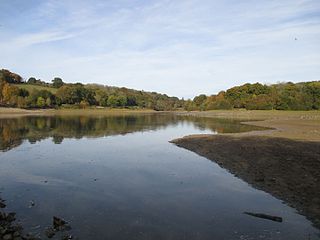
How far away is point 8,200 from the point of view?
1370cm

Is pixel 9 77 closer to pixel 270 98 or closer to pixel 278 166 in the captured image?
pixel 270 98

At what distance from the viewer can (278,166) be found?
65.5 feet

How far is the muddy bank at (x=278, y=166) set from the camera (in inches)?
554

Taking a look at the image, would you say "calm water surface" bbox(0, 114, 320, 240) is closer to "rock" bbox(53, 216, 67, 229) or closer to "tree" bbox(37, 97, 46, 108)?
"rock" bbox(53, 216, 67, 229)

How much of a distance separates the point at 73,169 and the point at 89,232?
10.7 metres

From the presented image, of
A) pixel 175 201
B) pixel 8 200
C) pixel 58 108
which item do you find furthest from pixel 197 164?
pixel 58 108

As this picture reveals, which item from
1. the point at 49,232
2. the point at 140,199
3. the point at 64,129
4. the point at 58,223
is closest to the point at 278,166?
the point at 140,199

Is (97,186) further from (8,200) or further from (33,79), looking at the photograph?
(33,79)

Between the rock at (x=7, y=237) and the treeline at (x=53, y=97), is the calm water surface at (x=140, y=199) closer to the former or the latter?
the rock at (x=7, y=237)

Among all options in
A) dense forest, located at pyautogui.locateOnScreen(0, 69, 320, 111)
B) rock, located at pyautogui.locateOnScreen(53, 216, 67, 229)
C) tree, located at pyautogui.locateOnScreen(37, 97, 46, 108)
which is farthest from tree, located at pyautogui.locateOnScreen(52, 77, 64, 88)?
rock, located at pyautogui.locateOnScreen(53, 216, 67, 229)

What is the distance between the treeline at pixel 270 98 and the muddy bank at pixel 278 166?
93.2 m

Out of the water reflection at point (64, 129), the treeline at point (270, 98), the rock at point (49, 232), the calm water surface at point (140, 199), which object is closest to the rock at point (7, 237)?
the calm water surface at point (140, 199)

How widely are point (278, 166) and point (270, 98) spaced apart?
4277 inches

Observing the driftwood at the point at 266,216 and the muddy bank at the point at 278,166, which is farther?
the muddy bank at the point at 278,166
